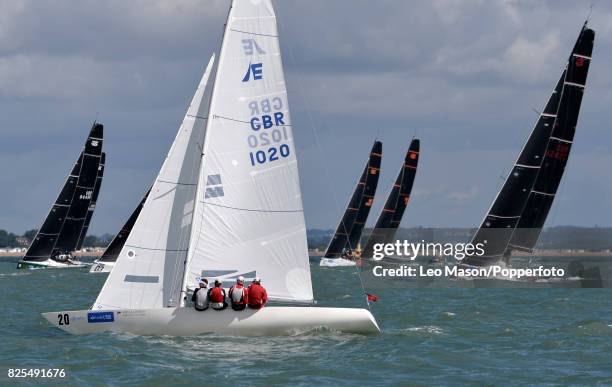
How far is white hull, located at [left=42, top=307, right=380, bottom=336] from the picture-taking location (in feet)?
77.9

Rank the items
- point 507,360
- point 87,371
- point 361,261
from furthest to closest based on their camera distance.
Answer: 1. point 361,261
2. point 507,360
3. point 87,371

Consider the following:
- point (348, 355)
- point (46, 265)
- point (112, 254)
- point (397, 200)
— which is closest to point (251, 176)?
point (348, 355)

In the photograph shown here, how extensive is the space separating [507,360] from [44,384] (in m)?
9.55

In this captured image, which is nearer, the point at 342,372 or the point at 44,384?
the point at 44,384

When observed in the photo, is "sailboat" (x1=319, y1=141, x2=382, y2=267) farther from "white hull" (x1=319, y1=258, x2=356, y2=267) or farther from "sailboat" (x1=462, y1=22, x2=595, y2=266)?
"sailboat" (x1=462, y1=22, x2=595, y2=266)

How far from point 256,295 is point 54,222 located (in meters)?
56.8

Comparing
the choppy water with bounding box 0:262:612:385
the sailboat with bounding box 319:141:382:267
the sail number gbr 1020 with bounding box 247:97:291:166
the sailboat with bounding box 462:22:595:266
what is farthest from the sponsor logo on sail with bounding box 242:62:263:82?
the sailboat with bounding box 319:141:382:267

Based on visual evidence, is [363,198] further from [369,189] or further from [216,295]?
[216,295]

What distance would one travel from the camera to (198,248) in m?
24.4

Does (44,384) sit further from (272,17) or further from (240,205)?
(272,17)

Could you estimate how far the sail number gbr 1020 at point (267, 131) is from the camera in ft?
80.3

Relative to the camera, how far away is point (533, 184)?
50656mm

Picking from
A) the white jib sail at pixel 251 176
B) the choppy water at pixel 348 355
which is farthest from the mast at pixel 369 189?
the white jib sail at pixel 251 176

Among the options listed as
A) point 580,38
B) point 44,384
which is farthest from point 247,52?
point 580,38
